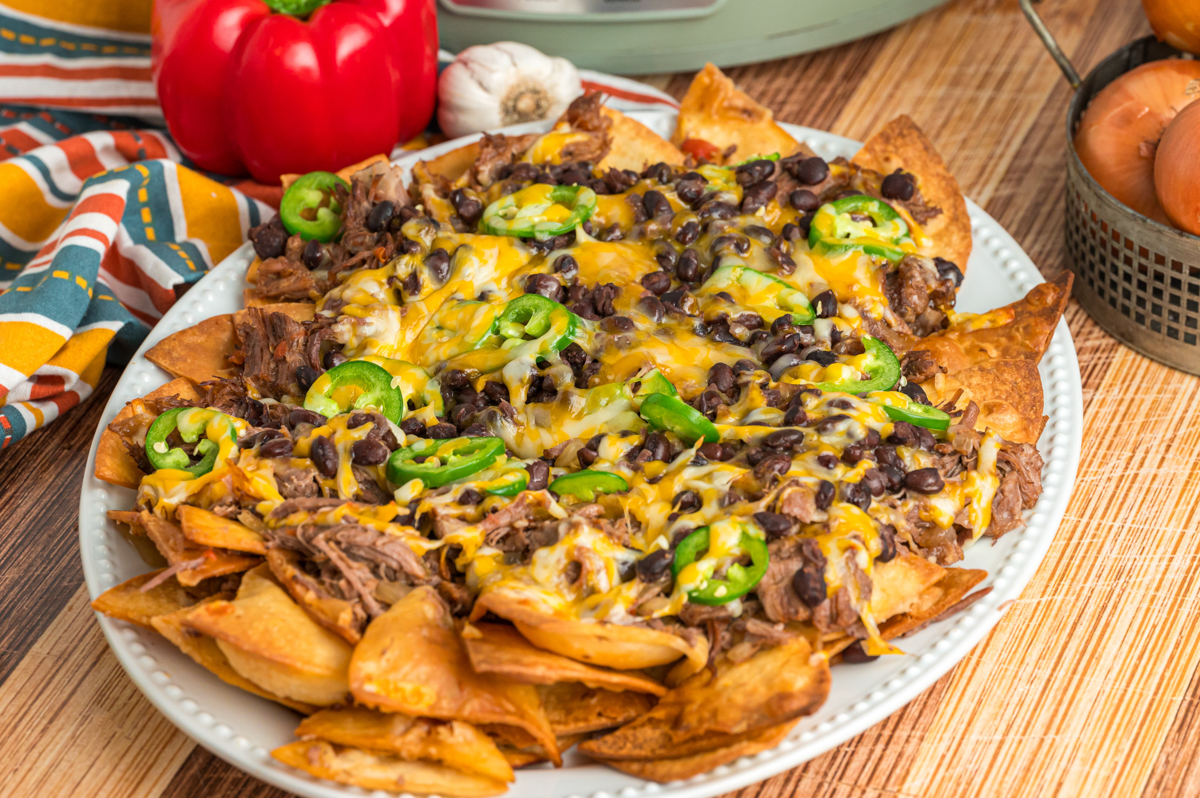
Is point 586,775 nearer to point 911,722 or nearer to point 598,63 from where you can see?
point 911,722

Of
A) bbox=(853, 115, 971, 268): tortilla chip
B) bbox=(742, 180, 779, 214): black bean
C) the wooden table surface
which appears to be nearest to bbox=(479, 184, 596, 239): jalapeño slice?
bbox=(742, 180, 779, 214): black bean

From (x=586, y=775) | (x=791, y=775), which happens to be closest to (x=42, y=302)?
(x=586, y=775)

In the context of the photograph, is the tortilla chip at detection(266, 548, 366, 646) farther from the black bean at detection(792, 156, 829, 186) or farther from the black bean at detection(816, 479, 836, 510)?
the black bean at detection(792, 156, 829, 186)

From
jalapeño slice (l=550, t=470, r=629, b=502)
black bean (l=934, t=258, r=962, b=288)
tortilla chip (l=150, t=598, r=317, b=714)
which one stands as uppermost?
black bean (l=934, t=258, r=962, b=288)

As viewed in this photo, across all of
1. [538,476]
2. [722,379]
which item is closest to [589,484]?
[538,476]

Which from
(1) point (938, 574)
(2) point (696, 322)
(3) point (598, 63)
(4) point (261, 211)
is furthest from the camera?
(3) point (598, 63)
